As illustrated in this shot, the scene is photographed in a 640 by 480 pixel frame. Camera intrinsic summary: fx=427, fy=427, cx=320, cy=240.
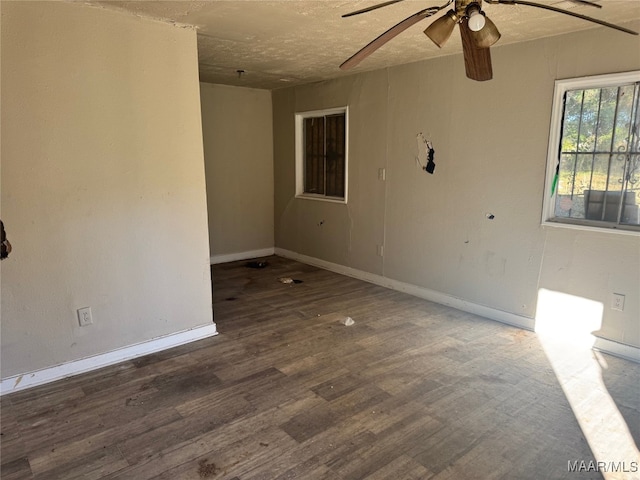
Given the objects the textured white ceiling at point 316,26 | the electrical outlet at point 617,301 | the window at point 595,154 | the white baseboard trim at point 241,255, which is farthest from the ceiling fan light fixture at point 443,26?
the white baseboard trim at point 241,255

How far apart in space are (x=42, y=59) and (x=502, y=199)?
339 cm

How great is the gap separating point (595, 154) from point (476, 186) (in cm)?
91

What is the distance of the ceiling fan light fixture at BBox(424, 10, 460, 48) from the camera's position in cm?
173

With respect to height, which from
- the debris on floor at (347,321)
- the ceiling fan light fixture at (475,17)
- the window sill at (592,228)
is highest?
the ceiling fan light fixture at (475,17)

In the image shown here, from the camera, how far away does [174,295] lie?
3.22 m

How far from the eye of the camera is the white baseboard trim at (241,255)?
5.72 m

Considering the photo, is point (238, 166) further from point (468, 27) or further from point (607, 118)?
point (468, 27)

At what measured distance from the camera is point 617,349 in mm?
3049

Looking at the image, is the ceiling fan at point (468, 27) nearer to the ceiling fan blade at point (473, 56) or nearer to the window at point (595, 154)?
the ceiling fan blade at point (473, 56)

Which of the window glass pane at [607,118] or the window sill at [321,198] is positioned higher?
the window glass pane at [607,118]

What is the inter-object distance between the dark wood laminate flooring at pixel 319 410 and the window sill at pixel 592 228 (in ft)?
2.94

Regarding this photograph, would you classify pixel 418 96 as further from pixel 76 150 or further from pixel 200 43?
pixel 76 150

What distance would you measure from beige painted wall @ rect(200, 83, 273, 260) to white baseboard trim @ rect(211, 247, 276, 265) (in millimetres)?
40

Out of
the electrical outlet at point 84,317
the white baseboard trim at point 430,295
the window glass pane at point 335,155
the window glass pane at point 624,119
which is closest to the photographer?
the electrical outlet at point 84,317
